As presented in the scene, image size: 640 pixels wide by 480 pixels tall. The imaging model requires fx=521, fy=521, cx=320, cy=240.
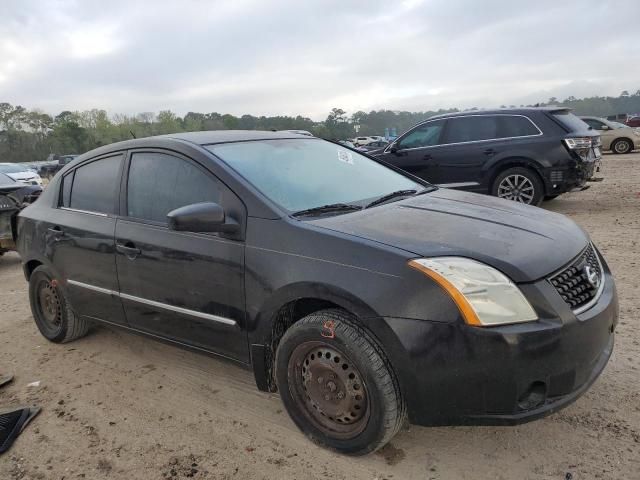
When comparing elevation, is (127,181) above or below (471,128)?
below

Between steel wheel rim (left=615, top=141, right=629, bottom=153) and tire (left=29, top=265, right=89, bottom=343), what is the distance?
71.2 ft

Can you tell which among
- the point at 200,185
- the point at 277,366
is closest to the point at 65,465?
the point at 277,366

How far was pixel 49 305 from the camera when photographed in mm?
4305

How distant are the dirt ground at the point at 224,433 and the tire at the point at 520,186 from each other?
4190 millimetres

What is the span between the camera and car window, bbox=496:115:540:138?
8.16 metres

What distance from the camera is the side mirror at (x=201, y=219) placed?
268cm

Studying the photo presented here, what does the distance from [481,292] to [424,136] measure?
23.5 ft

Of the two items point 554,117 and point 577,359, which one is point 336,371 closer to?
point 577,359

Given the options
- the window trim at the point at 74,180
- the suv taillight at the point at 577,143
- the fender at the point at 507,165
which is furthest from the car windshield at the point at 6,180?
the suv taillight at the point at 577,143

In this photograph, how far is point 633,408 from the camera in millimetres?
2795

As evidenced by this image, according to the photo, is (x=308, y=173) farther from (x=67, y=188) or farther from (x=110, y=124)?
(x=110, y=124)

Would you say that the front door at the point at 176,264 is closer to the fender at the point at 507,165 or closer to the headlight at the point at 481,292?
the headlight at the point at 481,292

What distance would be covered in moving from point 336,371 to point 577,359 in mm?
1070

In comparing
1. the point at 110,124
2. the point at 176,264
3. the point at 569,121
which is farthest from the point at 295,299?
the point at 110,124
